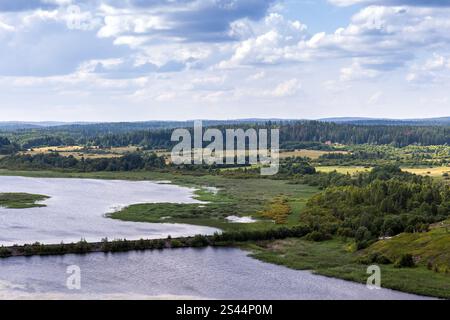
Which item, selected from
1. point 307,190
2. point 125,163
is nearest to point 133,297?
point 307,190

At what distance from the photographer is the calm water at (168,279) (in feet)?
160

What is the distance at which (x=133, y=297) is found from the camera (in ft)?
155

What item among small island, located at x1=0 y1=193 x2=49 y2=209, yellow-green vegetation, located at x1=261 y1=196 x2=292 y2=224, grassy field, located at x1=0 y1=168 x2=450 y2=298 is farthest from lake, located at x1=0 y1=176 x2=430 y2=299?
yellow-green vegetation, located at x1=261 y1=196 x2=292 y2=224

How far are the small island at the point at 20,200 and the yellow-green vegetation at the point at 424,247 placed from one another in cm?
5010

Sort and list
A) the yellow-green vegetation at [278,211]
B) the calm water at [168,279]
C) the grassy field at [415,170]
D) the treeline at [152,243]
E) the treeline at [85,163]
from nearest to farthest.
Result: 1. the calm water at [168,279]
2. the treeline at [152,243]
3. the yellow-green vegetation at [278,211]
4. the grassy field at [415,170]
5. the treeline at [85,163]

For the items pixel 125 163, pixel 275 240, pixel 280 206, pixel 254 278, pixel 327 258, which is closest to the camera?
pixel 254 278

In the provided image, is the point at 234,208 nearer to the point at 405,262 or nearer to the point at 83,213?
the point at 83,213

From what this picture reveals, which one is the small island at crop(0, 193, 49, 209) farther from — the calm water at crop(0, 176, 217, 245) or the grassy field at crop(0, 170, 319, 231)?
the grassy field at crop(0, 170, 319, 231)

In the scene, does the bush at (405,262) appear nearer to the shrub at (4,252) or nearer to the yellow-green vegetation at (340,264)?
the yellow-green vegetation at (340,264)

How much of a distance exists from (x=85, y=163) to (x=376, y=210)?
10077 centimetres

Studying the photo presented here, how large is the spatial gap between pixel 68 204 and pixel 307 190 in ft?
136

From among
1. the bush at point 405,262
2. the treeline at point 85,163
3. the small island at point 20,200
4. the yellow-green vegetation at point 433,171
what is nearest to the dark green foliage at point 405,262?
the bush at point 405,262

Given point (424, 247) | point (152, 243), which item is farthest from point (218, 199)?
point (424, 247)
